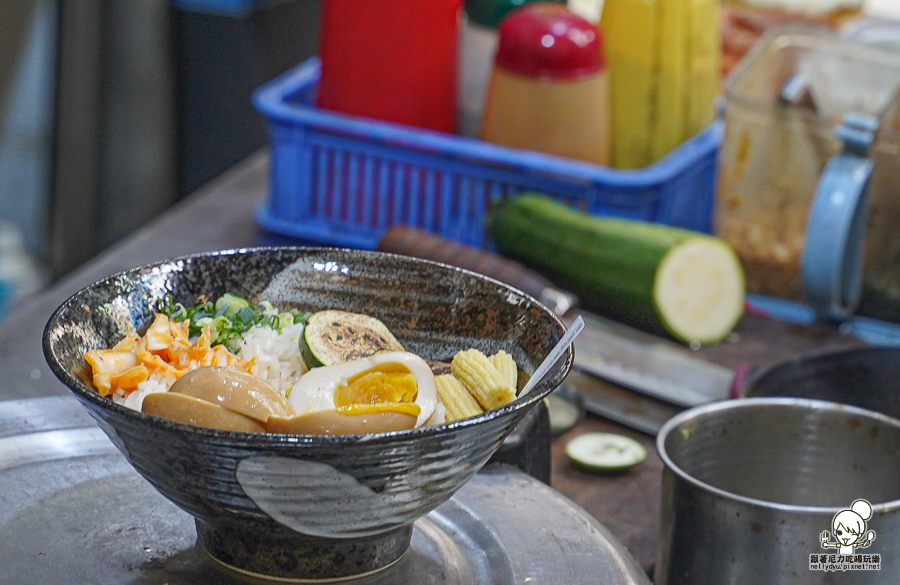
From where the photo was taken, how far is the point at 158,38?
2428mm

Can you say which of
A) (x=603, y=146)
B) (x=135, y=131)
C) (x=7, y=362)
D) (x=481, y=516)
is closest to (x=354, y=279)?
(x=481, y=516)

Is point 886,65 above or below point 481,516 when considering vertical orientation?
above

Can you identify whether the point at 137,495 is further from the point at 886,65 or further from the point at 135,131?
the point at 135,131

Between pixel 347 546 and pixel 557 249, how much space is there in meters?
0.92

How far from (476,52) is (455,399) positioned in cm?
108

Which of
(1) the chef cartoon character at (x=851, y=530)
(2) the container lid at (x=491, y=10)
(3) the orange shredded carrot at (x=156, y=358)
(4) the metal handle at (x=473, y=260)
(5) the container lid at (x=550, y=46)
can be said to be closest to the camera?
(3) the orange shredded carrot at (x=156, y=358)

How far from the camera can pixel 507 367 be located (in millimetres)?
691

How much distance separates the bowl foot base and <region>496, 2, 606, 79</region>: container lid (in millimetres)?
955

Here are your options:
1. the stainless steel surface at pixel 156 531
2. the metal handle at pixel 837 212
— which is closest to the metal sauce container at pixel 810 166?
the metal handle at pixel 837 212

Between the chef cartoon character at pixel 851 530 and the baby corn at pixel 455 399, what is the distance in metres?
0.30

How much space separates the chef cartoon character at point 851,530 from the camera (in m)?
0.75

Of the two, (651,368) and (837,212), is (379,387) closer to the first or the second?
(651,368)

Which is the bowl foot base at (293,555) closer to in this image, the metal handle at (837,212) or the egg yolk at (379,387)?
the egg yolk at (379,387)


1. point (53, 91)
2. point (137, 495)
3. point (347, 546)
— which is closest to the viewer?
point (347, 546)
